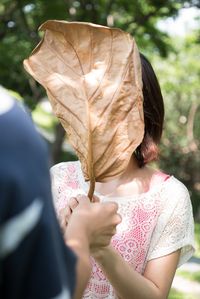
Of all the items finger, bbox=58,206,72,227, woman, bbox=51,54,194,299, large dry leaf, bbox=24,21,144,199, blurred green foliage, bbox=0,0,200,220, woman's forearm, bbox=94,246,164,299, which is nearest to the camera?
finger, bbox=58,206,72,227

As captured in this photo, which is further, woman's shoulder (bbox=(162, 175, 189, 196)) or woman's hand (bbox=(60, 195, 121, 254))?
woman's shoulder (bbox=(162, 175, 189, 196))

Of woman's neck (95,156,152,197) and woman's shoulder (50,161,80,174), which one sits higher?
woman's shoulder (50,161,80,174)

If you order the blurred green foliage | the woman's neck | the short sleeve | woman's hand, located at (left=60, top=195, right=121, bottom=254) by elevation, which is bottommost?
the blurred green foliage

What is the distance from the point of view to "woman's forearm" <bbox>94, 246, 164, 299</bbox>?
150 cm

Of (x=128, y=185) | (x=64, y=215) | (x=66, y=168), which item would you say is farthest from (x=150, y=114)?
(x=64, y=215)

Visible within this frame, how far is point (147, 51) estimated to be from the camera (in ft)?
35.1

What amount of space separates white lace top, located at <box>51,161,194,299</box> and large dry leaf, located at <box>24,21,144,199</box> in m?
0.47

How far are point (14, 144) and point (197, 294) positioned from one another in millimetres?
5273

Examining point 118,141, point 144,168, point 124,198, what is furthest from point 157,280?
point 118,141

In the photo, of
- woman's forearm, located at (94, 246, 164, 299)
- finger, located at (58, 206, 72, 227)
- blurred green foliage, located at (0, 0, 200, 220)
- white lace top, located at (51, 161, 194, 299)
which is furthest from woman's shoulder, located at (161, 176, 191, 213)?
blurred green foliage, located at (0, 0, 200, 220)

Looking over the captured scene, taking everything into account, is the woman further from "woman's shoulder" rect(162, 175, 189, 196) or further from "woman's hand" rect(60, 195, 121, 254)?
"woman's hand" rect(60, 195, 121, 254)

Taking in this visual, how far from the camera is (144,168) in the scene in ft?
6.70

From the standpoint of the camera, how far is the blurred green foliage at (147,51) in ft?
29.1

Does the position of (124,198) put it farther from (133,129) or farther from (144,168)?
(133,129)
